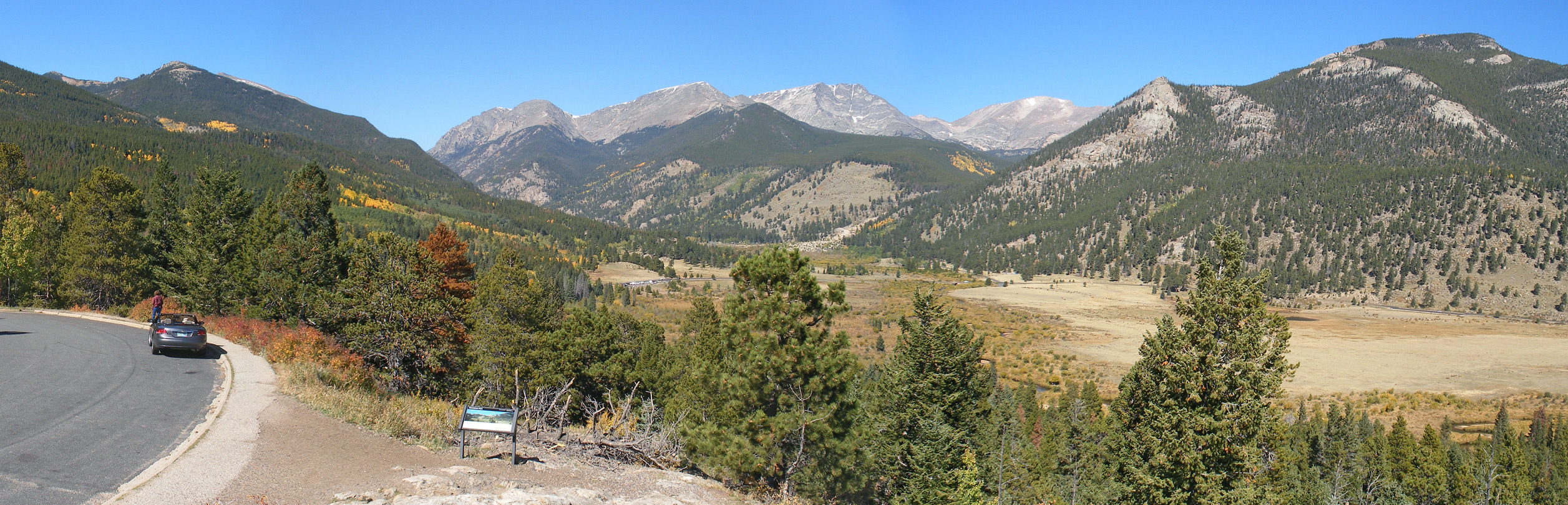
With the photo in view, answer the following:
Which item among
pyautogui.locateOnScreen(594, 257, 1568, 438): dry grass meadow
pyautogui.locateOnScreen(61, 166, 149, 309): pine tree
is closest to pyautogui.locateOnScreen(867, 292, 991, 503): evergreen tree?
pyautogui.locateOnScreen(594, 257, 1568, 438): dry grass meadow

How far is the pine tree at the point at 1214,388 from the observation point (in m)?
17.5

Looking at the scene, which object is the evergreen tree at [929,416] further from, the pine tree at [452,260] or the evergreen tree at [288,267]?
the evergreen tree at [288,267]

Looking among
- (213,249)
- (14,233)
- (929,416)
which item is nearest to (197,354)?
(213,249)

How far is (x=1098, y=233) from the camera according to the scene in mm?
193250

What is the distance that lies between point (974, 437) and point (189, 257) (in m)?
43.6

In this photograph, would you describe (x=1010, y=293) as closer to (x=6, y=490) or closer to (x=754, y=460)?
(x=754, y=460)

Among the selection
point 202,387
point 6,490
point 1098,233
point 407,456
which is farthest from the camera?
point 1098,233

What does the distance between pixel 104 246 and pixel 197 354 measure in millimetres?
26565

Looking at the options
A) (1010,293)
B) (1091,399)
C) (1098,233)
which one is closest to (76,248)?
(1091,399)

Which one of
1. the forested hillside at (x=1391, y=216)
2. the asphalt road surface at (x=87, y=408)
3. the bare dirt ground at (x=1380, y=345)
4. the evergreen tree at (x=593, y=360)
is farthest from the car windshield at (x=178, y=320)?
the forested hillside at (x=1391, y=216)

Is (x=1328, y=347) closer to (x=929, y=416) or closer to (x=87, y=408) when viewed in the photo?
(x=929, y=416)

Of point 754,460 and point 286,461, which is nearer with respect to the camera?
point 286,461

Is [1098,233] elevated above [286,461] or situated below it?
above

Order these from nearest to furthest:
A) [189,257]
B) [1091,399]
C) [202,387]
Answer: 1. [202,387]
2. [189,257]
3. [1091,399]
